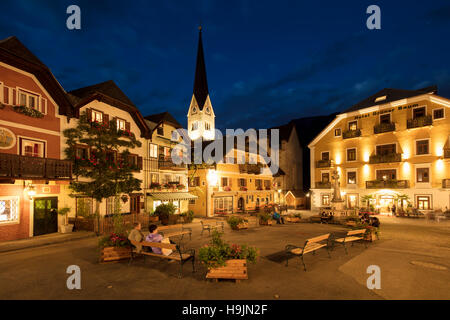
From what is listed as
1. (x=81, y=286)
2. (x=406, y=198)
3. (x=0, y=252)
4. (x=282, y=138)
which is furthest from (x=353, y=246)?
(x=282, y=138)

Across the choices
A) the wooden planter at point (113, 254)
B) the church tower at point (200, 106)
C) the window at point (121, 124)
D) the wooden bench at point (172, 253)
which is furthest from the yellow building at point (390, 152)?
the church tower at point (200, 106)

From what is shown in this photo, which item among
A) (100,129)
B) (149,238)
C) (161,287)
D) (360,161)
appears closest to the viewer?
(161,287)

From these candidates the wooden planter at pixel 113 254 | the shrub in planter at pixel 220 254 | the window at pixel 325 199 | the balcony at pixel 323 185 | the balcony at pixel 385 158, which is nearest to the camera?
the shrub in planter at pixel 220 254

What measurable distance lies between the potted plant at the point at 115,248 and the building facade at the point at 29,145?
787cm

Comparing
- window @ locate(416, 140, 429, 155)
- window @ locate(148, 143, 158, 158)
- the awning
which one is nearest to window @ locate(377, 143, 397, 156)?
window @ locate(416, 140, 429, 155)

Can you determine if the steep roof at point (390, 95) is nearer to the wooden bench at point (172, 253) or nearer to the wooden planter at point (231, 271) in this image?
the wooden planter at point (231, 271)

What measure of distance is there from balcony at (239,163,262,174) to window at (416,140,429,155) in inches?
754

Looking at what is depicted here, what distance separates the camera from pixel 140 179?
23312 mm

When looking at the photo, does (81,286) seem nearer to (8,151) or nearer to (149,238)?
(149,238)

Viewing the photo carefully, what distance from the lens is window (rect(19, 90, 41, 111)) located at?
1542 cm

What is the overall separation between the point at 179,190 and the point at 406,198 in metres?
26.1

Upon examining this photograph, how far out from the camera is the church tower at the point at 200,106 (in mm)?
56947

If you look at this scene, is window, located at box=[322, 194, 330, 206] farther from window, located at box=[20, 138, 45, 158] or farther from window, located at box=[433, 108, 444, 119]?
window, located at box=[20, 138, 45, 158]

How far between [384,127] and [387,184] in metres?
7.03
